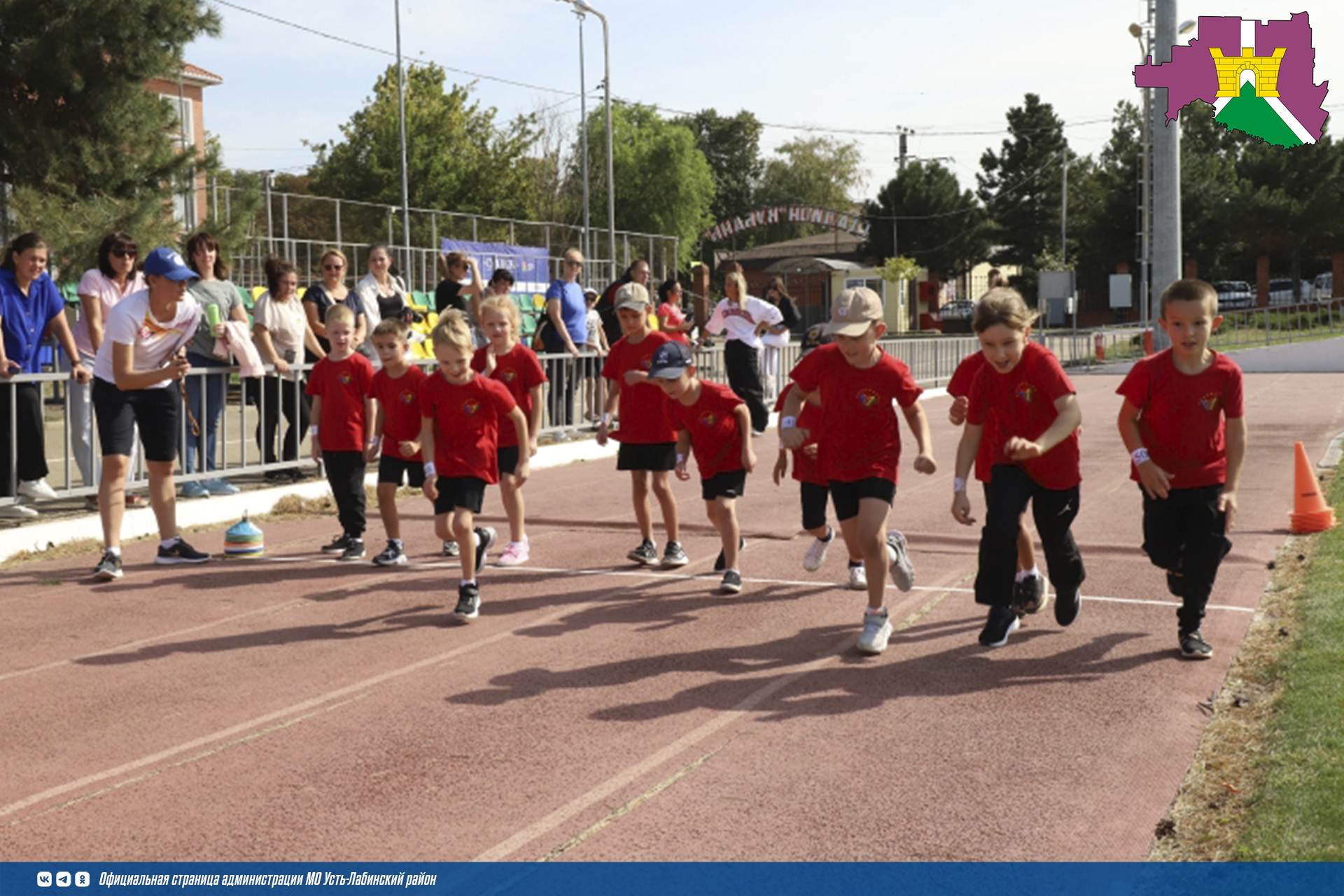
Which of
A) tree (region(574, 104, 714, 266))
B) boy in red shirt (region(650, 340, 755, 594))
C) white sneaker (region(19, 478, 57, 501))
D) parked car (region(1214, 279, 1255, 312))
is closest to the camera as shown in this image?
boy in red shirt (region(650, 340, 755, 594))

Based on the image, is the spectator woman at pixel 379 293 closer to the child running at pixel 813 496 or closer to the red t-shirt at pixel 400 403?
the red t-shirt at pixel 400 403

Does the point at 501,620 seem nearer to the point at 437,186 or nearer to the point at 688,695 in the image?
the point at 688,695

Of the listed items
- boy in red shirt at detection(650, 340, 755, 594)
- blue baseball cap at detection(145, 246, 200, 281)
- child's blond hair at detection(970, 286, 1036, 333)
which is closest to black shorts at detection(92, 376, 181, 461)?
blue baseball cap at detection(145, 246, 200, 281)

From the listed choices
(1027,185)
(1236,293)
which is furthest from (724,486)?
(1027,185)

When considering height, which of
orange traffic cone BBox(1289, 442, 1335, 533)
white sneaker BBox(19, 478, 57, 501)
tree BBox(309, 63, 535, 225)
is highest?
tree BBox(309, 63, 535, 225)

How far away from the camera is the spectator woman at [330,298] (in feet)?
38.0

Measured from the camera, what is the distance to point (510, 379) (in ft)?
29.9

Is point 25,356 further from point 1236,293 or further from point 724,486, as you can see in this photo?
point 1236,293

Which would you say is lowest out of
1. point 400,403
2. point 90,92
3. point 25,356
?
point 400,403

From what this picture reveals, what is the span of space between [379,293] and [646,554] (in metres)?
4.53

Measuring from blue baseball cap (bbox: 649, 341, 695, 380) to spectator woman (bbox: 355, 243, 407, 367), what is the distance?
470 centimetres

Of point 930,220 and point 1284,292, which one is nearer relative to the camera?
point 1284,292

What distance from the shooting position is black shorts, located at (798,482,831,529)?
27.5 feet

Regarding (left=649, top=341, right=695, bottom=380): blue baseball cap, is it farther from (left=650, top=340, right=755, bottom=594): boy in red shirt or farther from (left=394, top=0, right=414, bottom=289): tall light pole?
(left=394, top=0, right=414, bottom=289): tall light pole
